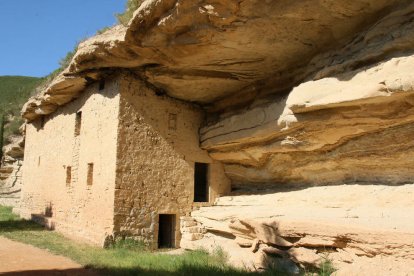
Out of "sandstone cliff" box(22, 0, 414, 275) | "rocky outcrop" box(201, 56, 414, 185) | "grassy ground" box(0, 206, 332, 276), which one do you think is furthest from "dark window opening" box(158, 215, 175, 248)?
"rocky outcrop" box(201, 56, 414, 185)

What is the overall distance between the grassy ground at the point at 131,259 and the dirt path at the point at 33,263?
0.80 ft

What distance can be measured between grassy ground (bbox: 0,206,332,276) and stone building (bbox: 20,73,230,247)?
18.7 inches

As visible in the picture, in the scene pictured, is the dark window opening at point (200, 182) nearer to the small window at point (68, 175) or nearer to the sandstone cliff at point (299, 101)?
the sandstone cliff at point (299, 101)

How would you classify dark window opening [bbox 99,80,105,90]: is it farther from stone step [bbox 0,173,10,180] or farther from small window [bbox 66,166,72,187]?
stone step [bbox 0,173,10,180]

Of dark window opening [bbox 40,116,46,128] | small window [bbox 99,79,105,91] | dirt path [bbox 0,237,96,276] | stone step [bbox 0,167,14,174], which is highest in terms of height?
small window [bbox 99,79,105,91]

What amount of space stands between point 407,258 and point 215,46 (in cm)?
505

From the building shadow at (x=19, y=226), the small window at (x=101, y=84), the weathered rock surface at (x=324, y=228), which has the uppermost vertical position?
the small window at (x=101, y=84)

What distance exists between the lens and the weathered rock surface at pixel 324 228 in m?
5.61

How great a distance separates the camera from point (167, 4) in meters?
6.90

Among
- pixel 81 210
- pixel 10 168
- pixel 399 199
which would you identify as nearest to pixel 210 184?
pixel 81 210

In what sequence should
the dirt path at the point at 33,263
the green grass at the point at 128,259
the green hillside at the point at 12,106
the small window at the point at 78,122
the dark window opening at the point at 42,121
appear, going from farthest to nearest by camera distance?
the green hillside at the point at 12,106, the dark window opening at the point at 42,121, the small window at the point at 78,122, the green grass at the point at 128,259, the dirt path at the point at 33,263

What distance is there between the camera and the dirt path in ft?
21.3

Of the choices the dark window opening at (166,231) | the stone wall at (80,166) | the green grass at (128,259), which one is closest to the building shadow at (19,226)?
the stone wall at (80,166)

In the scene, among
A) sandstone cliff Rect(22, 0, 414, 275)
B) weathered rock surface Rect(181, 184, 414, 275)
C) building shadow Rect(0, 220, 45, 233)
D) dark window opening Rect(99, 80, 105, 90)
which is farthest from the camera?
building shadow Rect(0, 220, 45, 233)
